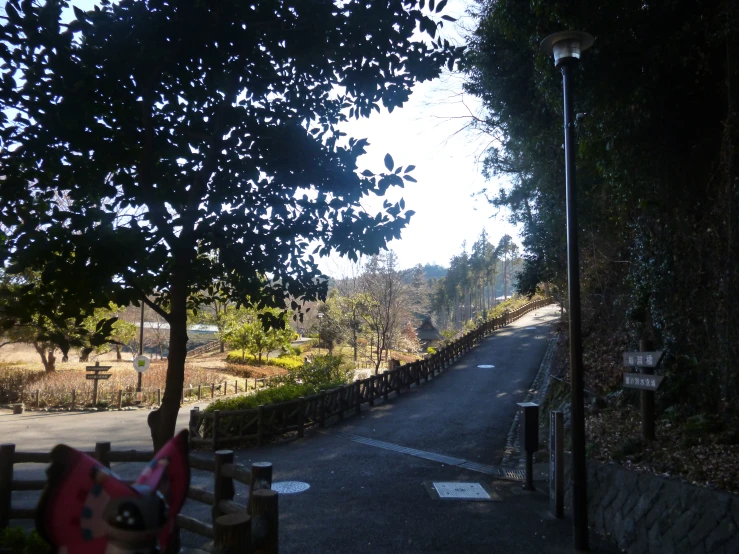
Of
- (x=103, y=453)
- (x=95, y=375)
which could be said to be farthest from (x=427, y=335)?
(x=103, y=453)

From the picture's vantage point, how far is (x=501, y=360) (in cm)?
2680

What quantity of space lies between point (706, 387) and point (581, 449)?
11.1 ft

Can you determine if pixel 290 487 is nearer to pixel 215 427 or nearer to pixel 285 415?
pixel 215 427

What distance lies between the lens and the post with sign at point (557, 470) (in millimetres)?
7445

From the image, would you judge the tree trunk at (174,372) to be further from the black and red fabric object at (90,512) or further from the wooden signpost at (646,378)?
the wooden signpost at (646,378)

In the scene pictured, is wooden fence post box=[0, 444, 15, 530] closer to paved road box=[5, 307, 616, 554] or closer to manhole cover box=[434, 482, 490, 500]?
paved road box=[5, 307, 616, 554]

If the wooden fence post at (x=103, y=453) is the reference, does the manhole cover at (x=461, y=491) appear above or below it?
below

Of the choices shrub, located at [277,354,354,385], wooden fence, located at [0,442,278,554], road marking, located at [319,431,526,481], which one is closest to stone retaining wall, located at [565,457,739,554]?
road marking, located at [319,431,526,481]

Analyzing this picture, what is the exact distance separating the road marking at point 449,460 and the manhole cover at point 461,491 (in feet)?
2.95

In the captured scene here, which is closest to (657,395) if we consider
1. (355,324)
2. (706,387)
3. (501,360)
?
(706,387)

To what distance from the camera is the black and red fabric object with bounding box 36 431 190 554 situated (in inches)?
75.6

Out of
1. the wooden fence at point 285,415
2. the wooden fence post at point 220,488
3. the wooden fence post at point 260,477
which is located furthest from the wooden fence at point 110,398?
the wooden fence post at point 260,477

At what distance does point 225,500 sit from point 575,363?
421cm

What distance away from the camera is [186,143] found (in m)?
4.65
